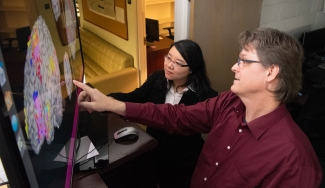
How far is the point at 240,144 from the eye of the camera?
1.14 m

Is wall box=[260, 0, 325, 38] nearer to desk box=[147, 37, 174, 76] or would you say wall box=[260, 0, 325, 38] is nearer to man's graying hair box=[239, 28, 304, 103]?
desk box=[147, 37, 174, 76]

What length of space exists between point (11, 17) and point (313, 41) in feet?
10.7

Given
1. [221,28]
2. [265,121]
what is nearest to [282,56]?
[265,121]

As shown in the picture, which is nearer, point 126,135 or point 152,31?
point 126,135

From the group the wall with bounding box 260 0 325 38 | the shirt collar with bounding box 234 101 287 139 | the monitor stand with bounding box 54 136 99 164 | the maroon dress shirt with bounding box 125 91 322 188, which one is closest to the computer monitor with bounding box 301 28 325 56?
the wall with bounding box 260 0 325 38

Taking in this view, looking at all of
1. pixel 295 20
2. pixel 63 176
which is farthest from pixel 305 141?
pixel 295 20

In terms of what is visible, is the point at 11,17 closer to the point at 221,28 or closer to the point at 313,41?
the point at 221,28

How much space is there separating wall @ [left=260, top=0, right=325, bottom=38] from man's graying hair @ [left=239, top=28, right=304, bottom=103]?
1723 millimetres

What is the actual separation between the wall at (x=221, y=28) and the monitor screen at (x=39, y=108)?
1211 millimetres

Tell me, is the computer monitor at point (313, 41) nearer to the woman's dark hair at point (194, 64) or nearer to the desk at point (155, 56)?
the desk at point (155, 56)

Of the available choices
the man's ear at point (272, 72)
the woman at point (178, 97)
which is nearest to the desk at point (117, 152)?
the woman at point (178, 97)

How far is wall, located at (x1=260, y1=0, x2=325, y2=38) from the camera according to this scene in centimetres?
272

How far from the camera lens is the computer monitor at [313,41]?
2.98 meters

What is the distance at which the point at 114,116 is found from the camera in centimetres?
155
